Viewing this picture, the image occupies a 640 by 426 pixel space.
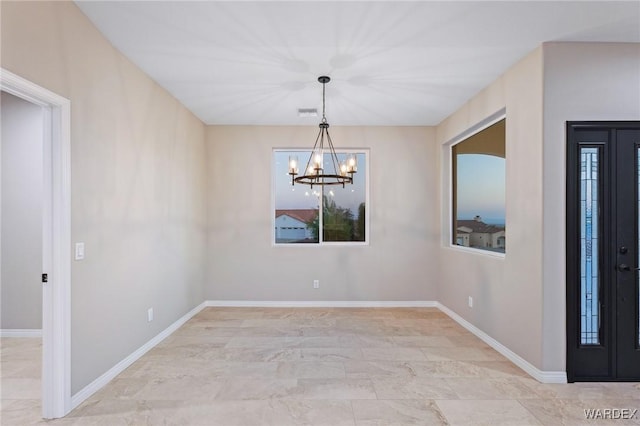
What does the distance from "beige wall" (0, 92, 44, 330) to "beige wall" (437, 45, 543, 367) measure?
5.07m

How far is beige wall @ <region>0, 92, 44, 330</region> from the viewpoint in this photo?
13.1 feet

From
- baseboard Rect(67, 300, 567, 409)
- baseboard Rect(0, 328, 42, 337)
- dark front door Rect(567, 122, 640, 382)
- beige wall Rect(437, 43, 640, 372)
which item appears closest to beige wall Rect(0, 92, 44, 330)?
baseboard Rect(0, 328, 42, 337)

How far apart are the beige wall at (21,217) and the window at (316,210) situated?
9.86 feet

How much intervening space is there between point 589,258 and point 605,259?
121 mm

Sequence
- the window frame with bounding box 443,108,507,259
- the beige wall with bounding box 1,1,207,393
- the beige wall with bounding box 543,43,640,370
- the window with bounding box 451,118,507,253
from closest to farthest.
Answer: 1. the beige wall with bounding box 1,1,207,393
2. the beige wall with bounding box 543,43,640,370
3. the window with bounding box 451,118,507,253
4. the window frame with bounding box 443,108,507,259

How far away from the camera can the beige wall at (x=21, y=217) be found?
13.1ft

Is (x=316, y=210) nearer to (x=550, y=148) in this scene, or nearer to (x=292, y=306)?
(x=292, y=306)

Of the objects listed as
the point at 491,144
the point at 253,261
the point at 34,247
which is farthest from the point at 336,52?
the point at 34,247

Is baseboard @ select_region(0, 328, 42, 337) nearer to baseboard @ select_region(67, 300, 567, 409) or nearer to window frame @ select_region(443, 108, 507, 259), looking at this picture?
baseboard @ select_region(67, 300, 567, 409)

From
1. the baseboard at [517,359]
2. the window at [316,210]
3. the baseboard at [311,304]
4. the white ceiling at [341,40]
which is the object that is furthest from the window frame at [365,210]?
the baseboard at [517,359]

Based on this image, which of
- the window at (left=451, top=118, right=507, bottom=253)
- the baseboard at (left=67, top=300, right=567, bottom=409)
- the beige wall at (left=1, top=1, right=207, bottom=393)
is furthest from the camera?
the window at (left=451, top=118, right=507, bottom=253)

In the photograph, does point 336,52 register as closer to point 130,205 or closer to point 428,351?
point 130,205

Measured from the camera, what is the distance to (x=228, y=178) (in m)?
5.47

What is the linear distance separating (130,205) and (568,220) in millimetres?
3888
